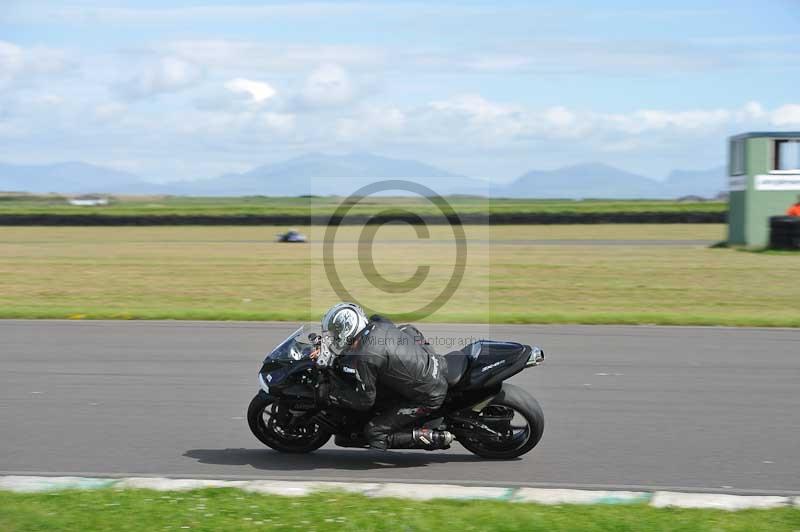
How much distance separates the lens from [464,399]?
25.3ft

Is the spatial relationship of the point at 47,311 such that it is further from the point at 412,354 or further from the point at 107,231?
the point at 107,231

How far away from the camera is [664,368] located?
11953mm

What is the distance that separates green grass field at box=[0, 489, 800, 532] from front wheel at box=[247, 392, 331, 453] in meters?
1.52

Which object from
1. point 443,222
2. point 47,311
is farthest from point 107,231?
point 47,311

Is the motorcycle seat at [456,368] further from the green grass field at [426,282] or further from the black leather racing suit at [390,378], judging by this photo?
the green grass field at [426,282]

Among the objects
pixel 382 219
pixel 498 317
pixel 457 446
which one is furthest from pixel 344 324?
pixel 382 219

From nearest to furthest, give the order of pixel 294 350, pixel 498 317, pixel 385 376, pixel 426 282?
pixel 385 376
pixel 294 350
pixel 498 317
pixel 426 282

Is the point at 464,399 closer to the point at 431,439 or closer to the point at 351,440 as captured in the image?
the point at 431,439

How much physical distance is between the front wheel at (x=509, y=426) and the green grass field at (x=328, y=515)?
1.45 m

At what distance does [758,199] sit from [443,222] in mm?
38583

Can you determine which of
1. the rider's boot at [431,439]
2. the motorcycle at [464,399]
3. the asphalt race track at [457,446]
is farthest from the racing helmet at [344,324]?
the asphalt race track at [457,446]

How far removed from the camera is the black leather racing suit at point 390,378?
7.38 meters

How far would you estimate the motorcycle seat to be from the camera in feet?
24.9

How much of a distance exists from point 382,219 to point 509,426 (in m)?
59.7
